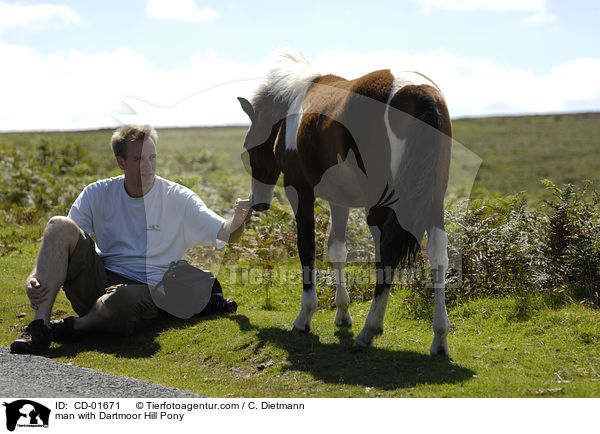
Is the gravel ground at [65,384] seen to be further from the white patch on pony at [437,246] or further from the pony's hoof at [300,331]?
the white patch on pony at [437,246]

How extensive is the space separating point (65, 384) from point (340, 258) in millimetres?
3098

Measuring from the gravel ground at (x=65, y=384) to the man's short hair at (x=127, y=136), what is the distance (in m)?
2.30

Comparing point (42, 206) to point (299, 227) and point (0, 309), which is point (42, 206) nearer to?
point (0, 309)

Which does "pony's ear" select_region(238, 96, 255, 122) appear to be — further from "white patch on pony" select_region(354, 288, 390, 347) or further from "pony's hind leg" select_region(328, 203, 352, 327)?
"white patch on pony" select_region(354, 288, 390, 347)

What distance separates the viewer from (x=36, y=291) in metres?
5.49

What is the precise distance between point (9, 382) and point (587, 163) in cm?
4522

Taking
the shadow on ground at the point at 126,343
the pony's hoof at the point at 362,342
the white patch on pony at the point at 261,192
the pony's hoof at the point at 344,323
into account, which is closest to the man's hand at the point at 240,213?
the white patch on pony at the point at 261,192

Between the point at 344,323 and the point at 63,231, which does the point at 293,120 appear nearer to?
the point at 344,323

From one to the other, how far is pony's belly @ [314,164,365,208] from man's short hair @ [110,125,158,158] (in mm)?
1962

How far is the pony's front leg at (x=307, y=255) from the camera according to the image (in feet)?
19.0

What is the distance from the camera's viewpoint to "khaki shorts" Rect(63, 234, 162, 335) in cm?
578

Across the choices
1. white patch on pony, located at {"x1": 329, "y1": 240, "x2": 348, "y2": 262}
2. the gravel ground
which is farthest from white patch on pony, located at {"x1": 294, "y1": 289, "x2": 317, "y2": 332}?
the gravel ground

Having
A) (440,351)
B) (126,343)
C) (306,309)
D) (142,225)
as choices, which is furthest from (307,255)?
(126,343)

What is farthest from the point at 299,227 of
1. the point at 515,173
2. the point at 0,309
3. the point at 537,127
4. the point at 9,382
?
the point at 537,127
